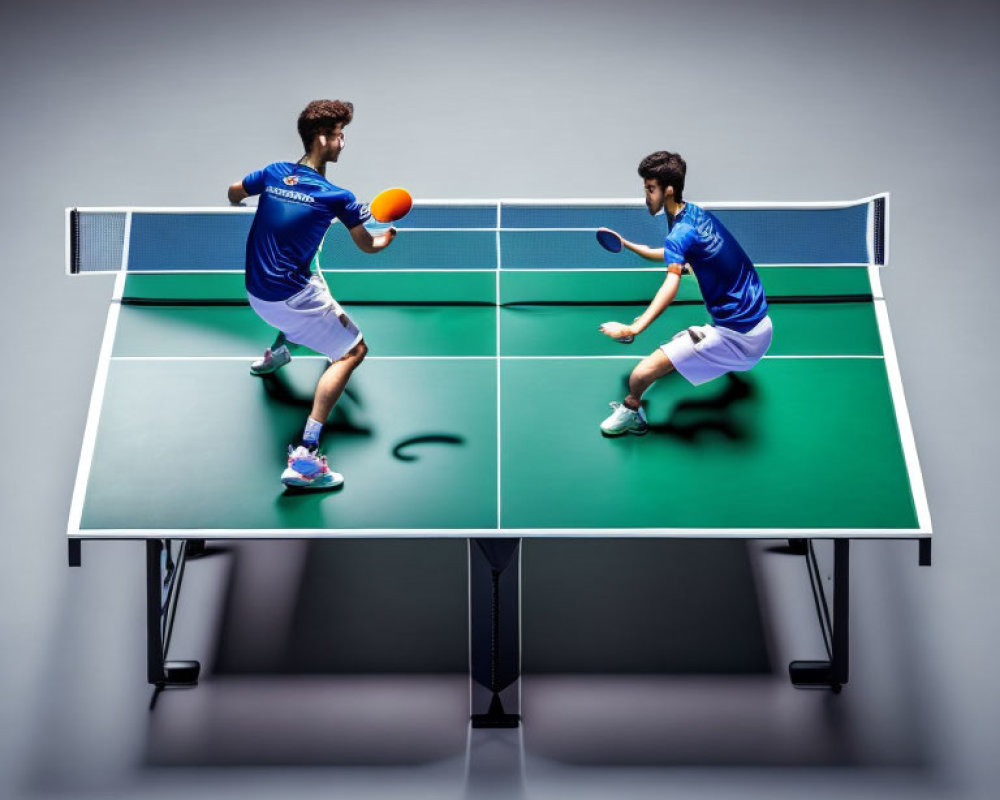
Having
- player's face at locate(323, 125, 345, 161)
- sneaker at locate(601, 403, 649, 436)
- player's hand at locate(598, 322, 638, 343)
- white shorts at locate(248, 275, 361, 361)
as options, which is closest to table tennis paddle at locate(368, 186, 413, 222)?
player's face at locate(323, 125, 345, 161)

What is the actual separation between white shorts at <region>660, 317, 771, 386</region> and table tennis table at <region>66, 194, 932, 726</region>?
152mm

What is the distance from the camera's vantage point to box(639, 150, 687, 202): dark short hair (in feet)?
23.9

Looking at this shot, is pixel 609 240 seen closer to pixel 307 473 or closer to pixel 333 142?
pixel 333 142

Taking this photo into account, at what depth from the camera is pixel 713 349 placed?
7516mm

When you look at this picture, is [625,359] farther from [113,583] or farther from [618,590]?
[113,583]

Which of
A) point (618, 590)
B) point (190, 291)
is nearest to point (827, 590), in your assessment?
point (618, 590)

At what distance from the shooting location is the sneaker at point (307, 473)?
714 centimetres

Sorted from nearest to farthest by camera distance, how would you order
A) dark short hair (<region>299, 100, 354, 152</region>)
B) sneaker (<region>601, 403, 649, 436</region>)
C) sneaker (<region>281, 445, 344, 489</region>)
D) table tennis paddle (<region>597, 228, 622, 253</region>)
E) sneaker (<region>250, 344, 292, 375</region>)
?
1. dark short hair (<region>299, 100, 354, 152</region>)
2. sneaker (<region>281, 445, 344, 489</region>)
3. sneaker (<region>601, 403, 649, 436</region>)
4. sneaker (<region>250, 344, 292, 375</region>)
5. table tennis paddle (<region>597, 228, 622, 253</region>)

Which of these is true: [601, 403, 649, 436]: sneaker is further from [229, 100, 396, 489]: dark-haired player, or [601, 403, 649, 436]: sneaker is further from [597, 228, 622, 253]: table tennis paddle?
[229, 100, 396, 489]: dark-haired player

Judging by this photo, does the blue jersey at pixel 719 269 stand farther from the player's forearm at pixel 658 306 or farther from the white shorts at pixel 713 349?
the player's forearm at pixel 658 306

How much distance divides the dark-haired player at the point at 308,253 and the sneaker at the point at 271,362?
307mm

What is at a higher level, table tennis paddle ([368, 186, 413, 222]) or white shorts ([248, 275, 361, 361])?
table tennis paddle ([368, 186, 413, 222])

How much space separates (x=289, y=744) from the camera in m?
7.24

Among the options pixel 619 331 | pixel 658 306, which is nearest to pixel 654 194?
pixel 658 306
